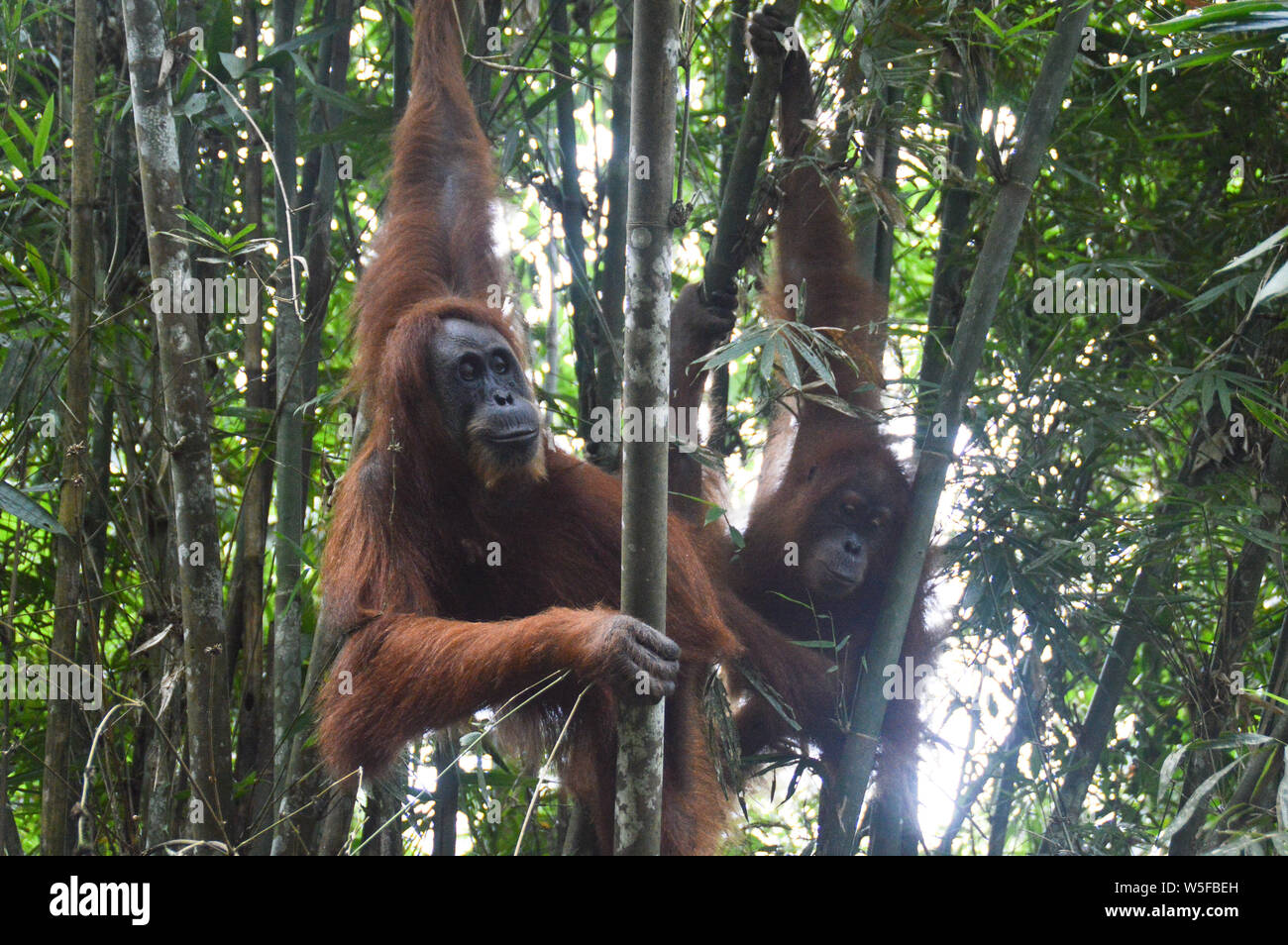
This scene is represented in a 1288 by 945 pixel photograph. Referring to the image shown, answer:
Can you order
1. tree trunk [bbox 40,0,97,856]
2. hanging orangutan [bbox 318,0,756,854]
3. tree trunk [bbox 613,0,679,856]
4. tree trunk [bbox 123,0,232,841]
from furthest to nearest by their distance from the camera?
tree trunk [bbox 40,0,97,856]
hanging orangutan [bbox 318,0,756,854]
tree trunk [bbox 123,0,232,841]
tree trunk [bbox 613,0,679,856]

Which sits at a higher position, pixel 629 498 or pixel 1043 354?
pixel 1043 354

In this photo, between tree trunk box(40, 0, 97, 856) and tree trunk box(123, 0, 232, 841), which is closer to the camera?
tree trunk box(123, 0, 232, 841)

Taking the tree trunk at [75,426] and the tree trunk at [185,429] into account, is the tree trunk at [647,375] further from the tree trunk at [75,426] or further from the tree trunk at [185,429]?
the tree trunk at [75,426]

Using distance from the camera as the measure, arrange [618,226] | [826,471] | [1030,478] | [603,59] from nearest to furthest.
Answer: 1. [1030,478]
2. [618,226]
3. [826,471]
4. [603,59]

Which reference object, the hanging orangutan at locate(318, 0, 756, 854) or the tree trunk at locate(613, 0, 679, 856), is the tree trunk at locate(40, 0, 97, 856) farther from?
the tree trunk at locate(613, 0, 679, 856)

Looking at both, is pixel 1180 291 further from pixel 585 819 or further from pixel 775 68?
pixel 585 819

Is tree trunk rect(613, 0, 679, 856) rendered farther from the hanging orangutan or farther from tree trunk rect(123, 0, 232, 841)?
tree trunk rect(123, 0, 232, 841)

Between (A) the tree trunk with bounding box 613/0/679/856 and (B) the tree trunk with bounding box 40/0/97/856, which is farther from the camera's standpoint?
(B) the tree trunk with bounding box 40/0/97/856

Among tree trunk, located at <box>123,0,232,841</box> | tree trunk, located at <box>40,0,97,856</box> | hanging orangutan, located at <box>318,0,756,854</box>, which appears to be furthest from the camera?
tree trunk, located at <box>40,0,97,856</box>

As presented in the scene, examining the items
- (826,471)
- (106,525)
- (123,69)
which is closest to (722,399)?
(826,471)

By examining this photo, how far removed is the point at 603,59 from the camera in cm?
545

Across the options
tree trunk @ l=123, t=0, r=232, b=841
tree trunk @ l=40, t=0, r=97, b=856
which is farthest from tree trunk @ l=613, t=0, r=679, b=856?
tree trunk @ l=40, t=0, r=97, b=856

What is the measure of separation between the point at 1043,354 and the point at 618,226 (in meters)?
1.55
